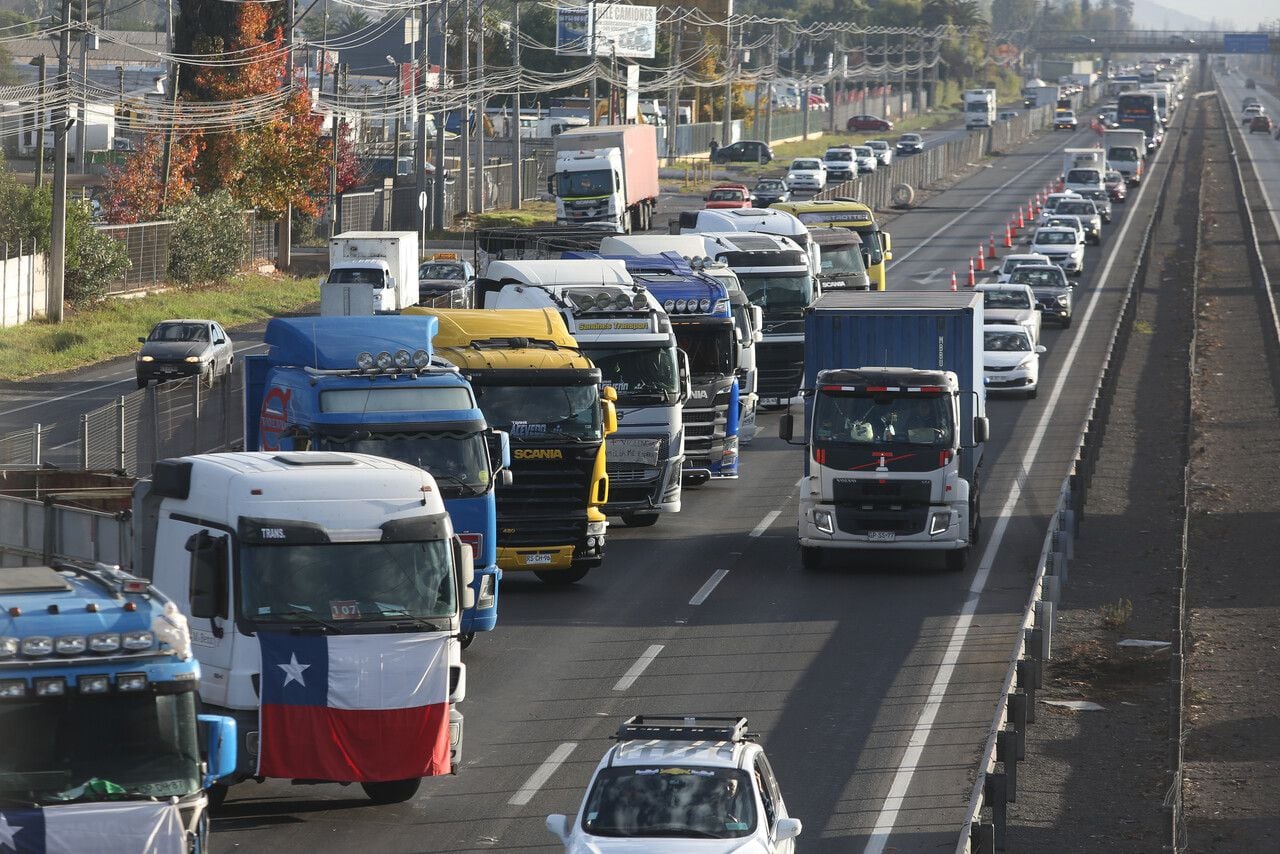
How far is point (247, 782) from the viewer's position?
1580cm

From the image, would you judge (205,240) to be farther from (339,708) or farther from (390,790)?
(339,708)

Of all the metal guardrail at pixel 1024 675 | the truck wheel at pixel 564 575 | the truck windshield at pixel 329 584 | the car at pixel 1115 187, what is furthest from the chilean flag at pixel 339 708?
the car at pixel 1115 187

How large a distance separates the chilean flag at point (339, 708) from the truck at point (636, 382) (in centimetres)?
1239

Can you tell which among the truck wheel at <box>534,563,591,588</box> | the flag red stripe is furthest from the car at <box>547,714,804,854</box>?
the truck wheel at <box>534,563,591,588</box>

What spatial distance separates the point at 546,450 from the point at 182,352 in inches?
802

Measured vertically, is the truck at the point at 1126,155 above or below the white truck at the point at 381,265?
above

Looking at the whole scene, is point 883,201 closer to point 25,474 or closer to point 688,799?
point 25,474

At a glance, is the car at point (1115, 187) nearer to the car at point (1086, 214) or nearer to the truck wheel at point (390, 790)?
the car at point (1086, 214)

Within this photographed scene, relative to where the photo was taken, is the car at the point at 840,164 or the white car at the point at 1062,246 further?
the car at the point at 840,164

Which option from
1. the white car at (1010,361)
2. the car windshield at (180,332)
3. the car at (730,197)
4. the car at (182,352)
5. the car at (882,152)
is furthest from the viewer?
the car at (882,152)

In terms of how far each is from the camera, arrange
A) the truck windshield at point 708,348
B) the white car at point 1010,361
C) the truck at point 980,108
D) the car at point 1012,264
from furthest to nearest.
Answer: the truck at point 980,108
the car at point 1012,264
the white car at point 1010,361
the truck windshield at point 708,348

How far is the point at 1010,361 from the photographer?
136 feet

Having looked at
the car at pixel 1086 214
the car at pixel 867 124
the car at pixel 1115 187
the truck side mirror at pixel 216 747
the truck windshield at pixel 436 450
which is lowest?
the truck side mirror at pixel 216 747

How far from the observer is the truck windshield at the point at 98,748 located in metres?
10.2
